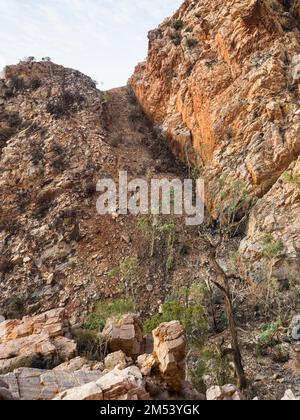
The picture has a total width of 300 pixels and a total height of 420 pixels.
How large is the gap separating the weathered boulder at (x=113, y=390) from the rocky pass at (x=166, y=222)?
34 mm

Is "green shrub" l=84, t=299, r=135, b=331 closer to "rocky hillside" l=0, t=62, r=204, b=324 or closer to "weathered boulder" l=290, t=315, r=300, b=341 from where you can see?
"rocky hillside" l=0, t=62, r=204, b=324

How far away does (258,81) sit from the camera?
20.9 m

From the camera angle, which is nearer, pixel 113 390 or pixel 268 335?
pixel 113 390

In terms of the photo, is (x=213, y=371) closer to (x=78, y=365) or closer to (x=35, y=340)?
(x=78, y=365)

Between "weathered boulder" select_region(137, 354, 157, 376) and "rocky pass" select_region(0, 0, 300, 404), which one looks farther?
"rocky pass" select_region(0, 0, 300, 404)

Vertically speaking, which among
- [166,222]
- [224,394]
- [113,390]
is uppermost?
[166,222]

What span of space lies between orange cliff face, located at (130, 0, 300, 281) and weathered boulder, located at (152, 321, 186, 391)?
→ 25.4ft

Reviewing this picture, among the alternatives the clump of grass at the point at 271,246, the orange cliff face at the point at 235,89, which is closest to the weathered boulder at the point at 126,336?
the clump of grass at the point at 271,246

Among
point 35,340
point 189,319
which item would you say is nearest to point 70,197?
point 35,340

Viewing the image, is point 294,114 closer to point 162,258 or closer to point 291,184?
point 291,184

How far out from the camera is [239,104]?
21.2 metres

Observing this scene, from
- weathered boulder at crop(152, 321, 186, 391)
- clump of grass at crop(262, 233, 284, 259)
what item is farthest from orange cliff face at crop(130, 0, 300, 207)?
weathered boulder at crop(152, 321, 186, 391)

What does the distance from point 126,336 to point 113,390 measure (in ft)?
17.3

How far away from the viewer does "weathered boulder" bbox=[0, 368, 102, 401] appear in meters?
7.99
